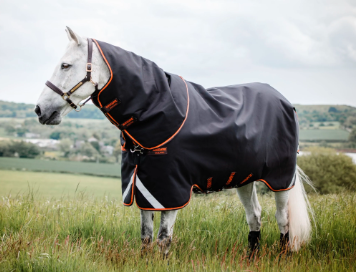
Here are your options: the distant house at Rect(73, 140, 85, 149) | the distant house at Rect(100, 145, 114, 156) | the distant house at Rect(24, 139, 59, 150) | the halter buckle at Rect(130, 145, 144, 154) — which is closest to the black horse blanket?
the halter buckle at Rect(130, 145, 144, 154)

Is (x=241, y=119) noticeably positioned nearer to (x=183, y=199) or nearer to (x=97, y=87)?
(x=183, y=199)

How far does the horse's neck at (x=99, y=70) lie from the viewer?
2883mm

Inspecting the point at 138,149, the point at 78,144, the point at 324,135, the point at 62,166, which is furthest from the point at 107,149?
the point at 138,149

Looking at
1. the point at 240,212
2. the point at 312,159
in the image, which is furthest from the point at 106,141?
the point at 240,212

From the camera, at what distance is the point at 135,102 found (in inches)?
Answer: 116

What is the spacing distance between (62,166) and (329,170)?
77.8 feet

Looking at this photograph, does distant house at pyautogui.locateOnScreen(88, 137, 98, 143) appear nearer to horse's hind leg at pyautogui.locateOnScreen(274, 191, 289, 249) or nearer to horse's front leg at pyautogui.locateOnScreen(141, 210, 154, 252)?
horse's hind leg at pyautogui.locateOnScreen(274, 191, 289, 249)

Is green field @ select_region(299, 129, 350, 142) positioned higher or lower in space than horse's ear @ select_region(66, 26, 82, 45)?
lower

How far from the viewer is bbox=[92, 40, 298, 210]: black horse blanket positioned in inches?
116

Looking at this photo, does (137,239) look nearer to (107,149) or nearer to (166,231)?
(166,231)

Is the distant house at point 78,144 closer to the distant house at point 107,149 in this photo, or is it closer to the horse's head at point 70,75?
the distant house at point 107,149

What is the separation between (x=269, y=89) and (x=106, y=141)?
38.0 meters

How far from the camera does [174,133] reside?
3.06 metres

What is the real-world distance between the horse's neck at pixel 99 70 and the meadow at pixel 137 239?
4.66 ft
